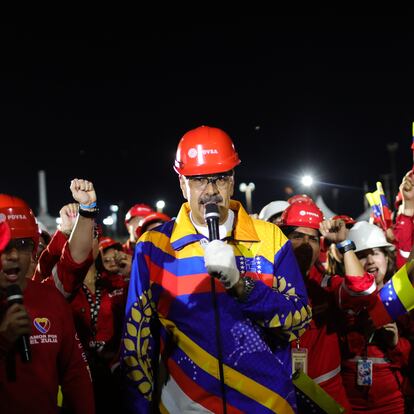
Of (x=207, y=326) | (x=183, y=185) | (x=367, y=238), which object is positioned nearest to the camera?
(x=207, y=326)

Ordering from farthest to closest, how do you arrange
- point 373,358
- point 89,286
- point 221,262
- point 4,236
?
point 89,286 < point 373,358 < point 4,236 < point 221,262

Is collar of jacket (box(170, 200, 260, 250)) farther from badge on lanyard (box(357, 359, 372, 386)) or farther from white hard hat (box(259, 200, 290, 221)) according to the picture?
white hard hat (box(259, 200, 290, 221))

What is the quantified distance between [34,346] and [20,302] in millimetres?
499

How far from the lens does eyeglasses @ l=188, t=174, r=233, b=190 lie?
3668 mm

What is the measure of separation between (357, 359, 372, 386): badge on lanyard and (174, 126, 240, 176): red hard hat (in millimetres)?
2625

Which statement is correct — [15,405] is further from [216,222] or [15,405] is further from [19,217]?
[216,222]

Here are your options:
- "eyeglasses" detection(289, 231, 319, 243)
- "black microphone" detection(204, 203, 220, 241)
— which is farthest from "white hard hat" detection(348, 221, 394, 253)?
"black microphone" detection(204, 203, 220, 241)

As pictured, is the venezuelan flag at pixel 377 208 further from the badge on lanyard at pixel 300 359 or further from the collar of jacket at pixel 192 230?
the collar of jacket at pixel 192 230

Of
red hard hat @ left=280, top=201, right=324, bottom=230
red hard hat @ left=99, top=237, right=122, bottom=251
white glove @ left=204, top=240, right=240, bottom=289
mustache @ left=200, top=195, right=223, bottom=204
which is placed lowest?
red hard hat @ left=99, top=237, right=122, bottom=251

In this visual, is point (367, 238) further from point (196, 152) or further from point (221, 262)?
point (221, 262)

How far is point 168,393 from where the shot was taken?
140 inches

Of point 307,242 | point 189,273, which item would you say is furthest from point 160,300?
point 307,242

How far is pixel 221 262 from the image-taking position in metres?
2.96

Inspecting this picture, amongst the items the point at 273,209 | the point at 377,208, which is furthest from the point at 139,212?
the point at 377,208
